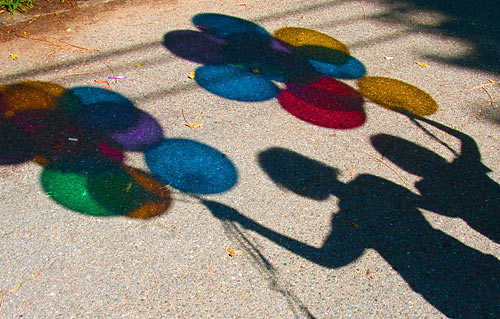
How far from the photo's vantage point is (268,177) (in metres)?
2.84

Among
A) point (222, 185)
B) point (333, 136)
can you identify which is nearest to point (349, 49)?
point (333, 136)

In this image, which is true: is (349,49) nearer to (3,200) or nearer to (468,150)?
(468,150)

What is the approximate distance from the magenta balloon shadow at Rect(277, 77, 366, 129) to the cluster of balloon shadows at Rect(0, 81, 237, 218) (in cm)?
76

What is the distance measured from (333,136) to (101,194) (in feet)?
4.92

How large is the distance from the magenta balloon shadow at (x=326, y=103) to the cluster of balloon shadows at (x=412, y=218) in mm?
273

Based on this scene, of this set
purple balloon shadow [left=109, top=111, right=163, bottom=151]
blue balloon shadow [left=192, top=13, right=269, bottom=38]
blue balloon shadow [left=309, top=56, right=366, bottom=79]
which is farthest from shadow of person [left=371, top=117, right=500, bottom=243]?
blue balloon shadow [left=192, top=13, right=269, bottom=38]

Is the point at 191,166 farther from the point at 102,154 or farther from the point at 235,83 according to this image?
the point at 235,83

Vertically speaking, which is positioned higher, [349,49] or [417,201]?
[349,49]

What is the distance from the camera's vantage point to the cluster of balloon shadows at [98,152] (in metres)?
2.62

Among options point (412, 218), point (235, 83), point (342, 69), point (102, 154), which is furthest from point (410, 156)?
point (102, 154)

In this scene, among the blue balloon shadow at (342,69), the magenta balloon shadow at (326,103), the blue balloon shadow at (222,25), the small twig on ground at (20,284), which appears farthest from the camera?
the blue balloon shadow at (222,25)

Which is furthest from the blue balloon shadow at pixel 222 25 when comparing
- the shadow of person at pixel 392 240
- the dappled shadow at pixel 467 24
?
the shadow of person at pixel 392 240

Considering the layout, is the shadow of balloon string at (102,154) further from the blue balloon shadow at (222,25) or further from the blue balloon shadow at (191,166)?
the blue balloon shadow at (222,25)

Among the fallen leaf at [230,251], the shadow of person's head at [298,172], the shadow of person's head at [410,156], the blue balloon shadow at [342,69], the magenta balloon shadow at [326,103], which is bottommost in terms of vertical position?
the fallen leaf at [230,251]
